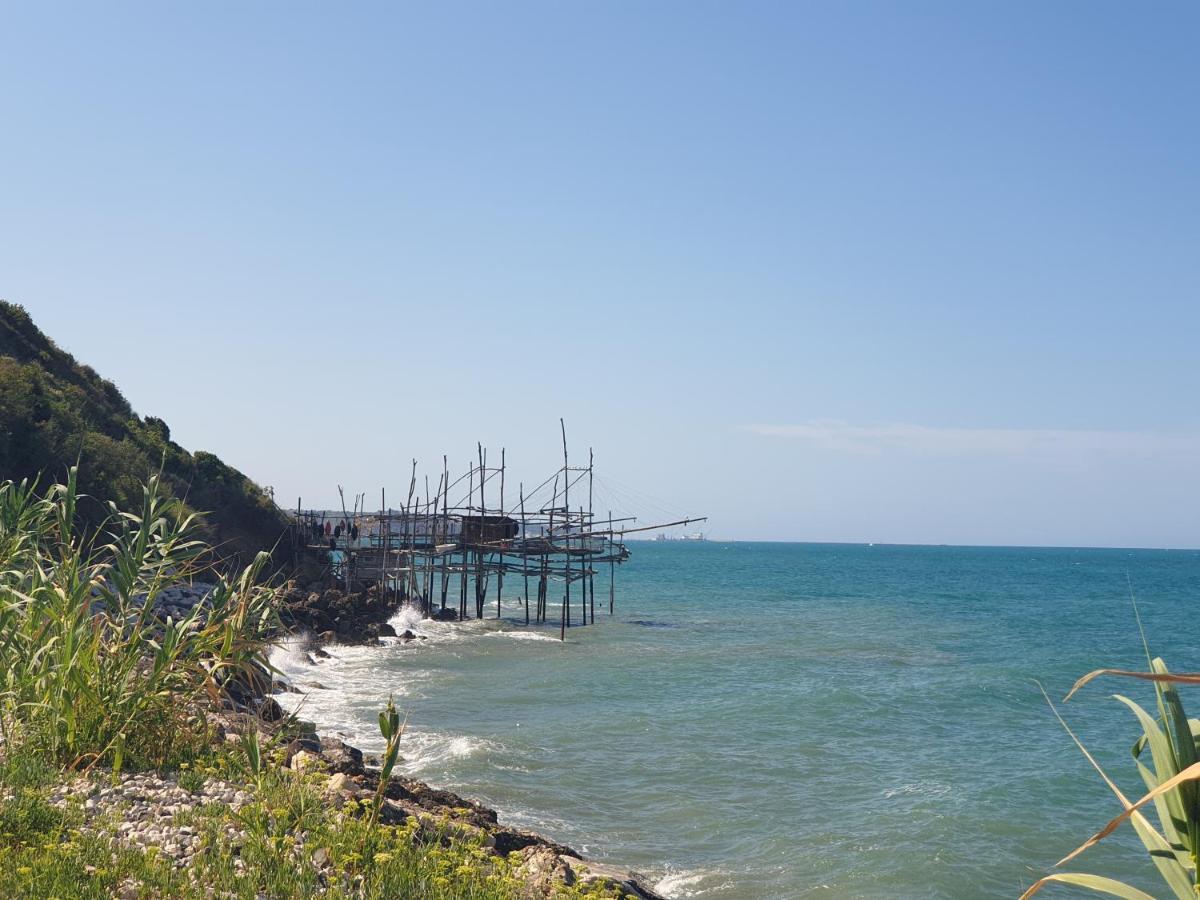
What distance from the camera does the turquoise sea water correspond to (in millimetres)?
12383

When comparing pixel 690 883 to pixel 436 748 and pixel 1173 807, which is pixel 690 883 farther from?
pixel 1173 807

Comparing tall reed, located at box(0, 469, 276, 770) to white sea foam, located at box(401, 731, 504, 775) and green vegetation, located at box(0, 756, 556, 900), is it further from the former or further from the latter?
white sea foam, located at box(401, 731, 504, 775)

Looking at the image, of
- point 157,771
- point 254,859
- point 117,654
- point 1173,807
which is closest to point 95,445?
point 117,654

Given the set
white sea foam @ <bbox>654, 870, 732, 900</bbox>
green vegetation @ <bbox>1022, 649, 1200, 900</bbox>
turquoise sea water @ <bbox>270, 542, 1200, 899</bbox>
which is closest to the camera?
green vegetation @ <bbox>1022, 649, 1200, 900</bbox>

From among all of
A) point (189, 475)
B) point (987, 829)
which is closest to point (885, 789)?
point (987, 829)

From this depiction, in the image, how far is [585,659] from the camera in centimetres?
3033

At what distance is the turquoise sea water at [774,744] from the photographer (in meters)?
12.4

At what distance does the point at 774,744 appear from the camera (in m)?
18.3

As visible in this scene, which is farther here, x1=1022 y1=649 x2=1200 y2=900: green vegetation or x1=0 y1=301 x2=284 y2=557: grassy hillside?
x1=0 y1=301 x2=284 y2=557: grassy hillside

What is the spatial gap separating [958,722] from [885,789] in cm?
666

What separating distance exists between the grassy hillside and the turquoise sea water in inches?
304

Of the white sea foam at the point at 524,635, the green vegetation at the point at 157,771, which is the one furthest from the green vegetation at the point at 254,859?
the white sea foam at the point at 524,635

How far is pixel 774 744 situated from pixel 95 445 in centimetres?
2289

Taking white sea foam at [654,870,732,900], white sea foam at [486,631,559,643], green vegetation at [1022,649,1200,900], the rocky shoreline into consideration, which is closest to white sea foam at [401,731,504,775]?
the rocky shoreline
